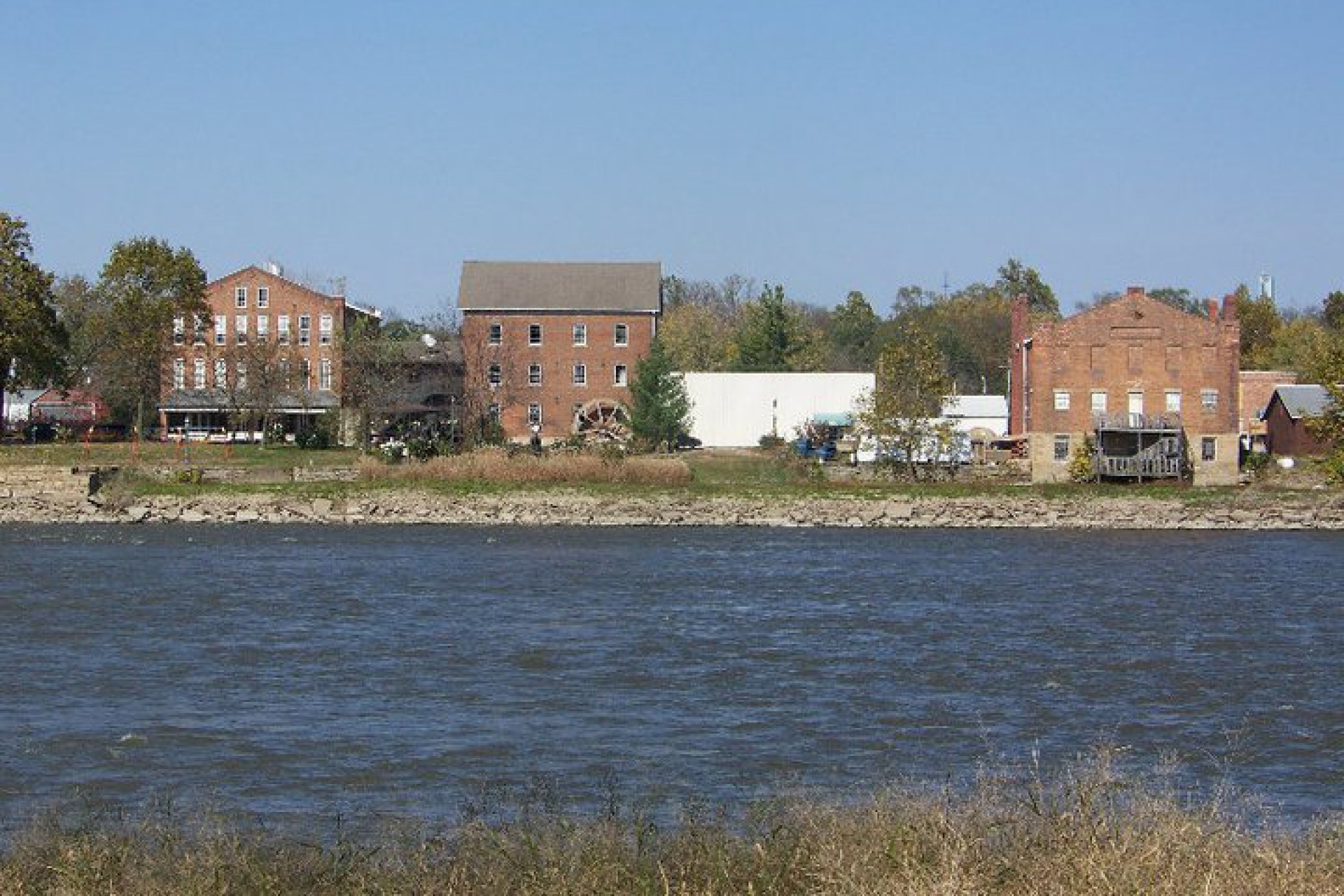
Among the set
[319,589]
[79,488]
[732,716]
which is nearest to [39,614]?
[319,589]

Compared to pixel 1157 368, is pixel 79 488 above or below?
below

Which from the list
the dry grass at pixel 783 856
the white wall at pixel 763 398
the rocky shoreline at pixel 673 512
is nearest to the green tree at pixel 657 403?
the white wall at pixel 763 398

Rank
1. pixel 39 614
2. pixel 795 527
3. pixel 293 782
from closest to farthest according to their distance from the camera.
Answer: pixel 293 782 → pixel 39 614 → pixel 795 527

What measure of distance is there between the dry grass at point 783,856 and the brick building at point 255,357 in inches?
2884

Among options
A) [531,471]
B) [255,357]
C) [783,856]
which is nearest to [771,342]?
[255,357]

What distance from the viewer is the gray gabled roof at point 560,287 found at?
93.6 m

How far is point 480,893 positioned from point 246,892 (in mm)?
1617

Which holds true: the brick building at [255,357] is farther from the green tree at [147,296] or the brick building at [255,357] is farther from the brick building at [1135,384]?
the brick building at [1135,384]

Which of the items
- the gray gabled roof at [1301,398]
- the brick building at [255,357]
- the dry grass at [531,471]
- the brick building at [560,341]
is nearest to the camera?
the dry grass at [531,471]

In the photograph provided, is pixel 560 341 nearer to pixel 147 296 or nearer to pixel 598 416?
pixel 598 416

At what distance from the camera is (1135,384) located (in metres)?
71.9

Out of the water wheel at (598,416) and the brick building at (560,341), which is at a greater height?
the brick building at (560,341)

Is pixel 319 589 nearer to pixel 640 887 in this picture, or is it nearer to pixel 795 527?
pixel 795 527

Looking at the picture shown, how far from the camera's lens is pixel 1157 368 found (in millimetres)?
72062
